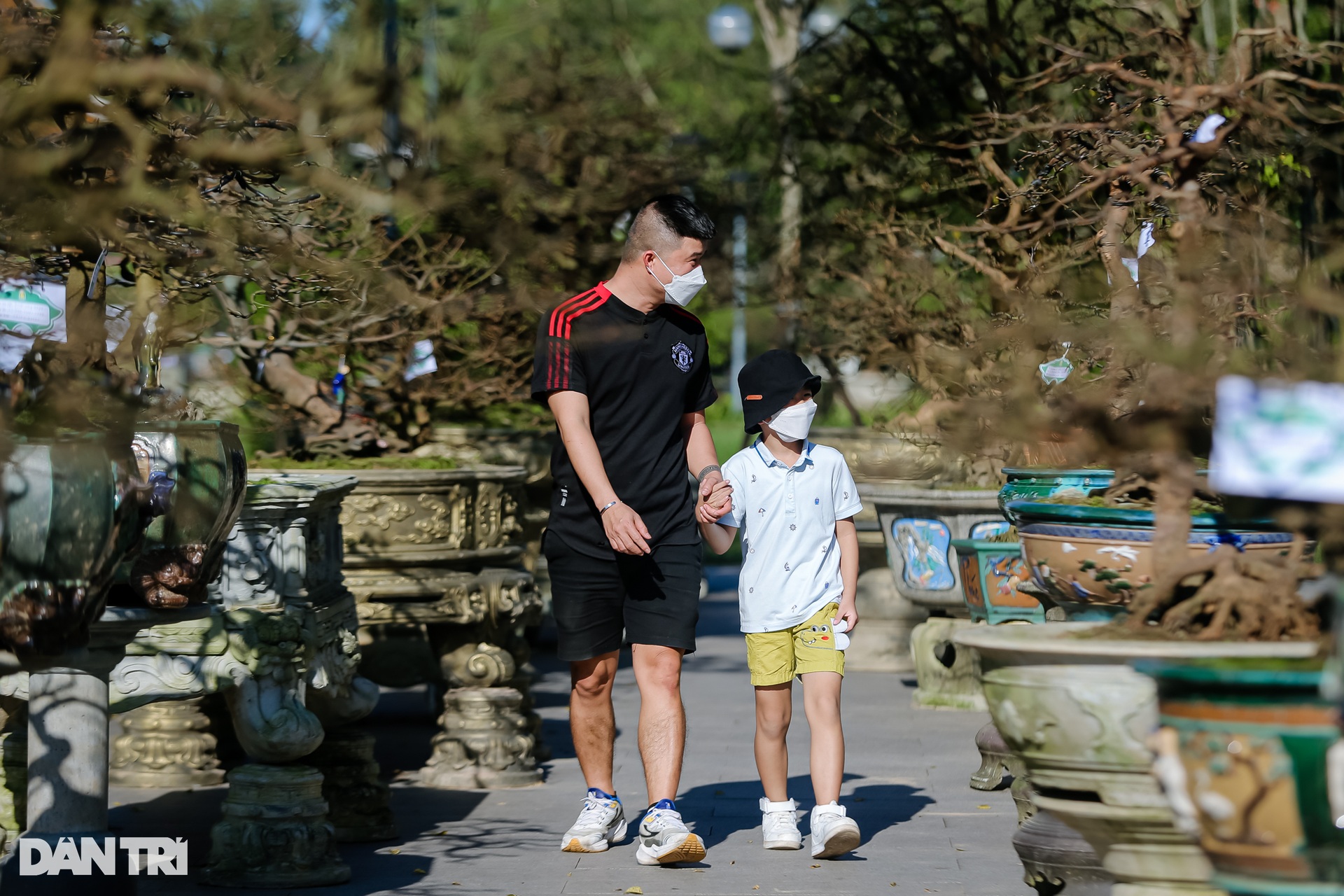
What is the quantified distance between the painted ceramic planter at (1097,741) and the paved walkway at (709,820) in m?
1.80

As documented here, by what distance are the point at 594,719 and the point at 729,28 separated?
11.8 meters

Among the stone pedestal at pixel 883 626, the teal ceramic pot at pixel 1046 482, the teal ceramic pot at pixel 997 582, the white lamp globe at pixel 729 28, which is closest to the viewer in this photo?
the teal ceramic pot at pixel 1046 482

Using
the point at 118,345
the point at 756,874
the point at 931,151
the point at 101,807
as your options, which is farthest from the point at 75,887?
the point at 931,151

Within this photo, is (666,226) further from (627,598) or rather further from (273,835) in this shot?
(273,835)

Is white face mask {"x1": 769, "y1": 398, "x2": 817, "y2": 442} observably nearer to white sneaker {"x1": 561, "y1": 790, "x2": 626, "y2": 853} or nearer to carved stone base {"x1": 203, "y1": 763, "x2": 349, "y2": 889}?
white sneaker {"x1": 561, "y1": 790, "x2": 626, "y2": 853}

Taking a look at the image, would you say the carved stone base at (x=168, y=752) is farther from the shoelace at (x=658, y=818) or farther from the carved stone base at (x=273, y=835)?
the shoelace at (x=658, y=818)

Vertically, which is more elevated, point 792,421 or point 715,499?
point 792,421

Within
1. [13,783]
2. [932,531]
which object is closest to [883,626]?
[932,531]

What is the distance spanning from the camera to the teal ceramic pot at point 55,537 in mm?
3494

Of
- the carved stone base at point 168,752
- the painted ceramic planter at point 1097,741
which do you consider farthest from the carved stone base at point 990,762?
the carved stone base at point 168,752

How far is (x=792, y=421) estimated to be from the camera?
17.7 feet

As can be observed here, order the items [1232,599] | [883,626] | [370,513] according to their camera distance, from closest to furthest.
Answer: [1232,599], [370,513], [883,626]

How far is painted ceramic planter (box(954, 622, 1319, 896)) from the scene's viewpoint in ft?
9.37

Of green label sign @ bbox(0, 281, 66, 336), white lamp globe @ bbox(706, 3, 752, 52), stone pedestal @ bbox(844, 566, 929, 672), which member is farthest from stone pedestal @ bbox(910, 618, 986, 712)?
white lamp globe @ bbox(706, 3, 752, 52)
